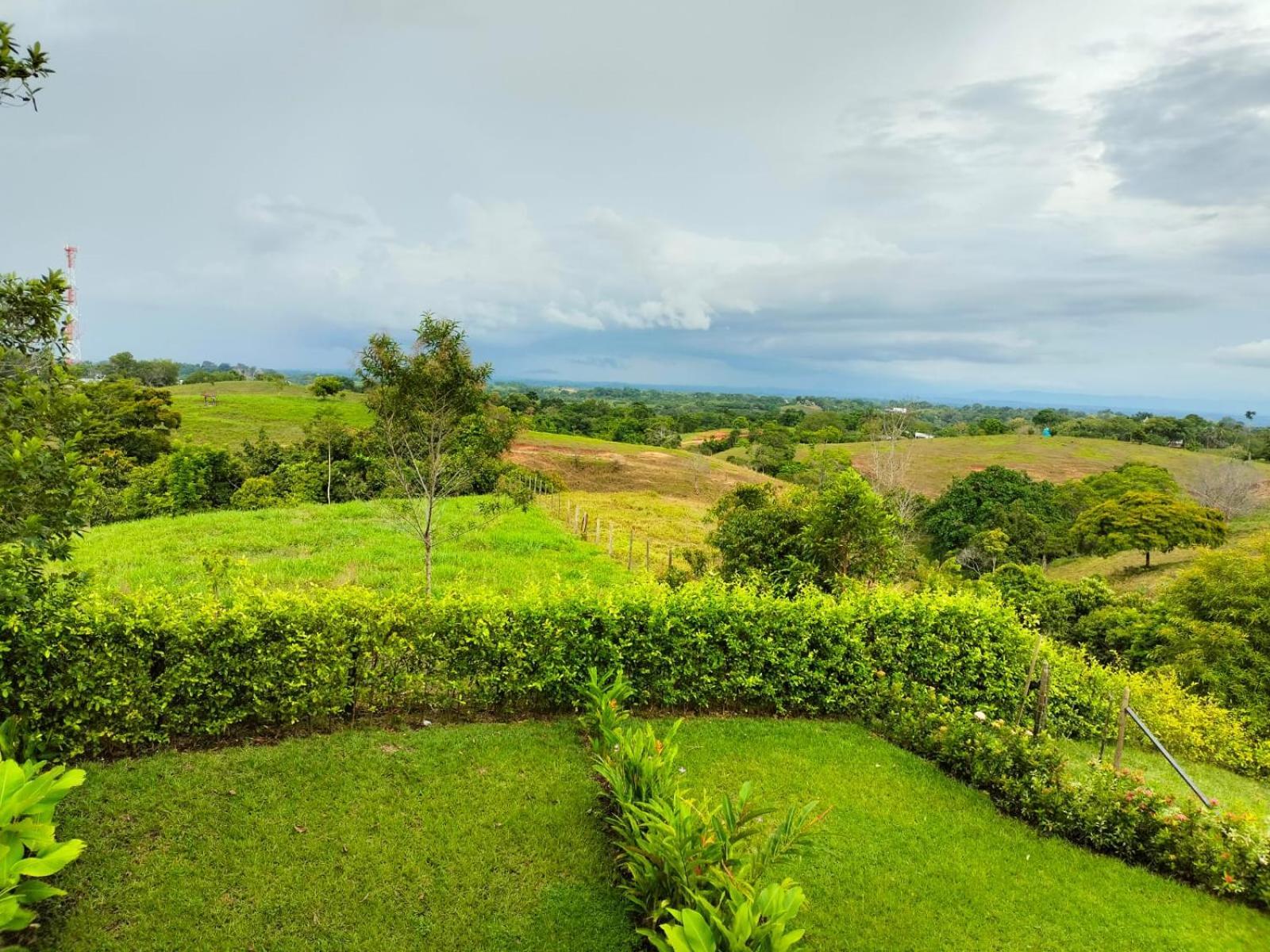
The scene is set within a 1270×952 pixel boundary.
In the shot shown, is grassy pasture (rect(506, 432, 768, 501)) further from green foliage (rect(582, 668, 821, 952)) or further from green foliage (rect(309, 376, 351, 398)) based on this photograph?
green foliage (rect(582, 668, 821, 952))

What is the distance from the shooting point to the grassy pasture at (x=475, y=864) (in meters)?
4.58

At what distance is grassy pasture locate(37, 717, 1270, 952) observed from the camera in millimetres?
4582

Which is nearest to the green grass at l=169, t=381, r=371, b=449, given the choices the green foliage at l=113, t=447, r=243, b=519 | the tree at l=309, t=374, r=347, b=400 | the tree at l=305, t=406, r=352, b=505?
the tree at l=309, t=374, r=347, b=400

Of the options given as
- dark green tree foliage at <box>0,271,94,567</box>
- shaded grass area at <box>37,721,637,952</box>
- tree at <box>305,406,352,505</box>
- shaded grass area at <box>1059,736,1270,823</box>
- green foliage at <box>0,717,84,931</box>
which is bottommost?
shaded grass area at <box>1059,736,1270,823</box>

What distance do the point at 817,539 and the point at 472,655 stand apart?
22.2 feet

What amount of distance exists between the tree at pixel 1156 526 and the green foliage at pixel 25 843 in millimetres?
43887

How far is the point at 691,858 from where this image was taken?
175 inches

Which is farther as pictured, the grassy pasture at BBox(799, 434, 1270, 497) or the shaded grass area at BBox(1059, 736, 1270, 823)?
the grassy pasture at BBox(799, 434, 1270, 497)

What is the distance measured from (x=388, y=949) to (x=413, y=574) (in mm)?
11288

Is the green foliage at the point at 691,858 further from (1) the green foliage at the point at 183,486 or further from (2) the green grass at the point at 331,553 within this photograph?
(1) the green foliage at the point at 183,486

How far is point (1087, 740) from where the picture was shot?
9.84 m

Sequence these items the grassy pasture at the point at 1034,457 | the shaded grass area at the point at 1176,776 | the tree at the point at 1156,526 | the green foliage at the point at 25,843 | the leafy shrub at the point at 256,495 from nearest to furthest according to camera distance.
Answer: the green foliage at the point at 25,843, the shaded grass area at the point at 1176,776, the leafy shrub at the point at 256,495, the tree at the point at 1156,526, the grassy pasture at the point at 1034,457

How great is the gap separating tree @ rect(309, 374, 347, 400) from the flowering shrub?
72856 mm

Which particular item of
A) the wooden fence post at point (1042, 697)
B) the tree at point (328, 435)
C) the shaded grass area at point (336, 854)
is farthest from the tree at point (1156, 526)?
the tree at point (328, 435)
